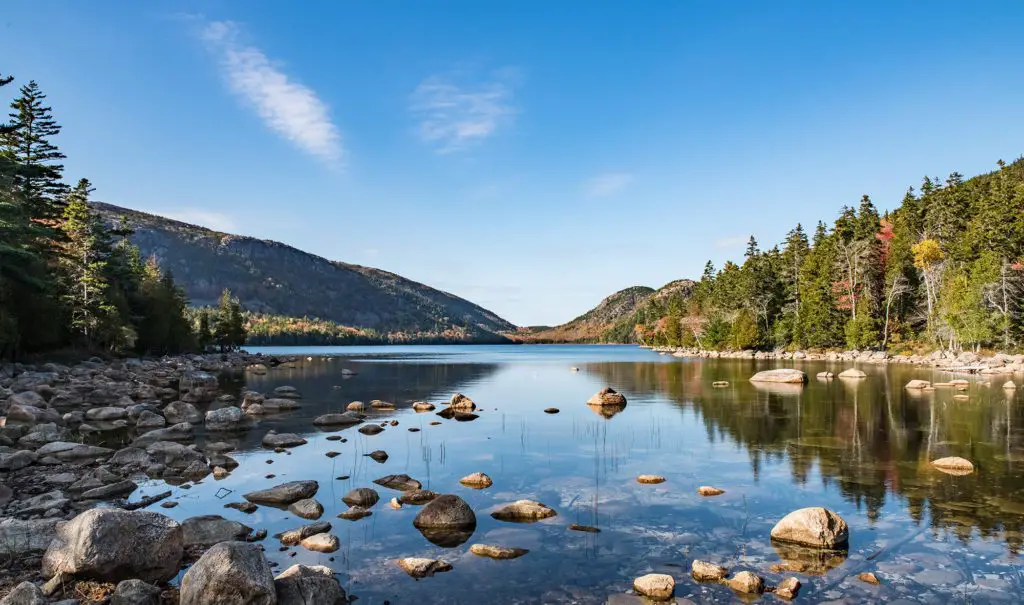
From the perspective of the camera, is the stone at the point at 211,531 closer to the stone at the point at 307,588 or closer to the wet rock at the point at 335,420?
the stone at the point at 307,588

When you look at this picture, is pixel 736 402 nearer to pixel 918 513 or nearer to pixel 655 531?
pixel 918 513

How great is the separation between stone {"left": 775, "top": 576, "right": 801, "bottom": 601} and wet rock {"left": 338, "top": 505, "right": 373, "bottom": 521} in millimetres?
9725

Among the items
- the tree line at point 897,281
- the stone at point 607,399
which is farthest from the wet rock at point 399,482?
the tree line at point 897,281

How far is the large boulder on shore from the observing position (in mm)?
9711

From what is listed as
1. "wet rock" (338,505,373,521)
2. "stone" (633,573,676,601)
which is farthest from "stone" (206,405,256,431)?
"stone" (633,573,676,601)

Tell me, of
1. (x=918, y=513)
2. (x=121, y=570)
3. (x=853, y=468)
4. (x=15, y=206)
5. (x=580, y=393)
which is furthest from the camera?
(x=580, y=393)

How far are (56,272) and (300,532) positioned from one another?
5970 centimetres

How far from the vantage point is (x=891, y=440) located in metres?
24.6

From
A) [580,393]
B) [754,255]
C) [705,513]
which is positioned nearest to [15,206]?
[580,393]

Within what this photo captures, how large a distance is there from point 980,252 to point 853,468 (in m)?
70.7

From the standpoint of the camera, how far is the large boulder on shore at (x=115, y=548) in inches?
382

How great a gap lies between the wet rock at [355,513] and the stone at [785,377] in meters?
45.8

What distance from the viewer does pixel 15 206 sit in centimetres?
3884

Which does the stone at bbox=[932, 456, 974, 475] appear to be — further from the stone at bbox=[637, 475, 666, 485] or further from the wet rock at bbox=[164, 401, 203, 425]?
the wet rock at bbox=[164, 401, 203, 425]
